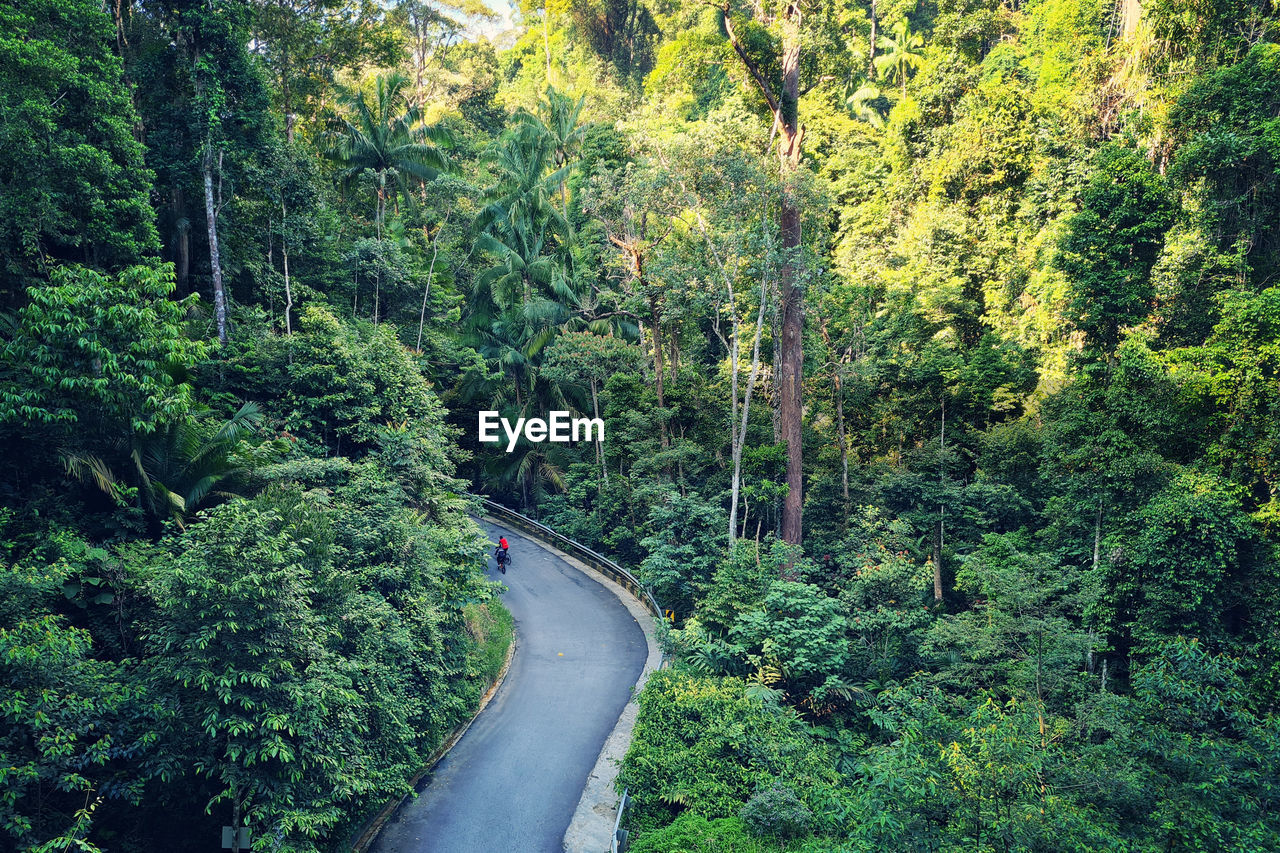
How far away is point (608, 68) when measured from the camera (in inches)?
1980

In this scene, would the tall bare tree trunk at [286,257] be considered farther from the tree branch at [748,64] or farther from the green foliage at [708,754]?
the green foliage at [708,754]

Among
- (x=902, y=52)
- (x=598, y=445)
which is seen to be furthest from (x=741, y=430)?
(x=902, y=52)

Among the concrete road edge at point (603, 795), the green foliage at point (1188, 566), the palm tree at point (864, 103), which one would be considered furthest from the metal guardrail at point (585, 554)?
the palm tree at point (864, 103)

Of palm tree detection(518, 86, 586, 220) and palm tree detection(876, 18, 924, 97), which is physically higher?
palm tree detection(876, 18, 924, 97)

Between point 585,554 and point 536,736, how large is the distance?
39.3 feet

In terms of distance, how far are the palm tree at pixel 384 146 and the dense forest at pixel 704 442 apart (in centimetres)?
20

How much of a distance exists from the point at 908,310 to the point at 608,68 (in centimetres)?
3372

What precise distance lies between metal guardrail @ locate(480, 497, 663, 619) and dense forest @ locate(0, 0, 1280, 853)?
1055 millimetres

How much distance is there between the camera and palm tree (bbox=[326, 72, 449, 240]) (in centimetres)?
3184

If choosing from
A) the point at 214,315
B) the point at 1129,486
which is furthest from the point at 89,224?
the point at 1129,486

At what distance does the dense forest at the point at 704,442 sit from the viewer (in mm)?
10070

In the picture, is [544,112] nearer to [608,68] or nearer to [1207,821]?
[608,68]

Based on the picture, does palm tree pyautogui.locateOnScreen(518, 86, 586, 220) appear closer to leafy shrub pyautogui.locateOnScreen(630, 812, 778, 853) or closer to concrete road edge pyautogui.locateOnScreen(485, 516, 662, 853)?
concrete road edge pyautogui.locateOnScreen(485, 516, 662, 853)

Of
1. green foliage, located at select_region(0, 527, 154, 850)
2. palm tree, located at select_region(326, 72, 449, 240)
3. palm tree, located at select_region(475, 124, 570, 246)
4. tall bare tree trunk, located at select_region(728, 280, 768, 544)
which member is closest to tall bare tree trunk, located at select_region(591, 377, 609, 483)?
tall bare tree trunk, located at select_region(728, 280, 768, 544)
